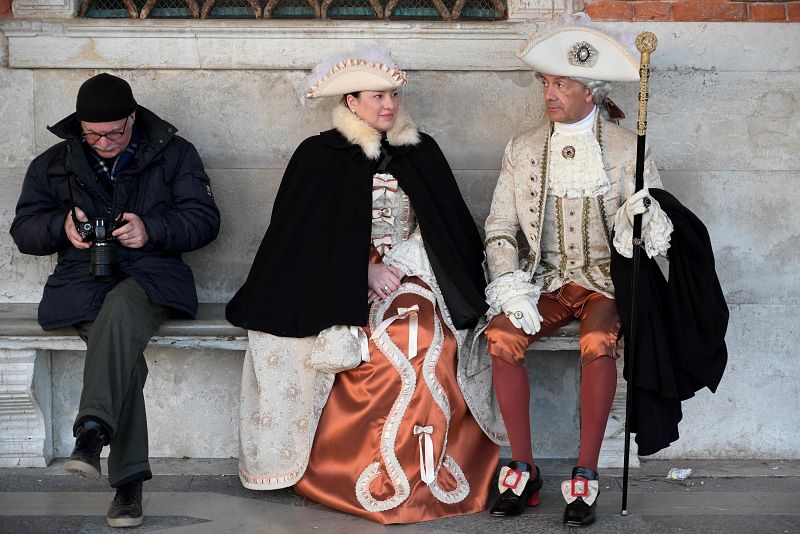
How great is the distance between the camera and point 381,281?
5.25m

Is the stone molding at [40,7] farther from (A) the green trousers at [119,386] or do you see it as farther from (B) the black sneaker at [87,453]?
(B) the black sneaker at [87,453]

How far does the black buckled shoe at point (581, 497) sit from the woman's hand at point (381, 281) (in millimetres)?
1024

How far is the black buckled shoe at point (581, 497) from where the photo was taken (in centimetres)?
488

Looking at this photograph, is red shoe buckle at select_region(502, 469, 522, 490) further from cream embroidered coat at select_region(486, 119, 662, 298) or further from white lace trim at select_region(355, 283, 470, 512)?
cream embroidered coat at select_region(486, 119, 662, 298)

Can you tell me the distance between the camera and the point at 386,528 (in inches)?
193

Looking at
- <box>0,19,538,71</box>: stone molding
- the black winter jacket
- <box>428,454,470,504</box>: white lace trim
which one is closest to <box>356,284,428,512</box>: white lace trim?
<box>428,454,470,504</box>: white lace trim

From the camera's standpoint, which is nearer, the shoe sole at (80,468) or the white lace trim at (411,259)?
the shoe sole at (80,468)

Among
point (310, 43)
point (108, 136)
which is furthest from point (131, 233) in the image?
point (310, 43)

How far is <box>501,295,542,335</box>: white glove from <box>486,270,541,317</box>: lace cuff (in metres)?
0.03

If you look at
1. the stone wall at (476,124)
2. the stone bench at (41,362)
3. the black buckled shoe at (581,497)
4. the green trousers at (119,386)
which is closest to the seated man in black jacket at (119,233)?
the green trousers at (119,386)

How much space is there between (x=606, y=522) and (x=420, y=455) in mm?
748

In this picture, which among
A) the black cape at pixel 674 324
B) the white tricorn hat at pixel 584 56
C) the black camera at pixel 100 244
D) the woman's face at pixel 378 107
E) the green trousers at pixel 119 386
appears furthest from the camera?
the woman's face at pixel 378 107

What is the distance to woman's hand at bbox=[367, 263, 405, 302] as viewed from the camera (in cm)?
523

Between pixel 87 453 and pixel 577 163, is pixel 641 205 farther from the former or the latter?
pixel 87 453
